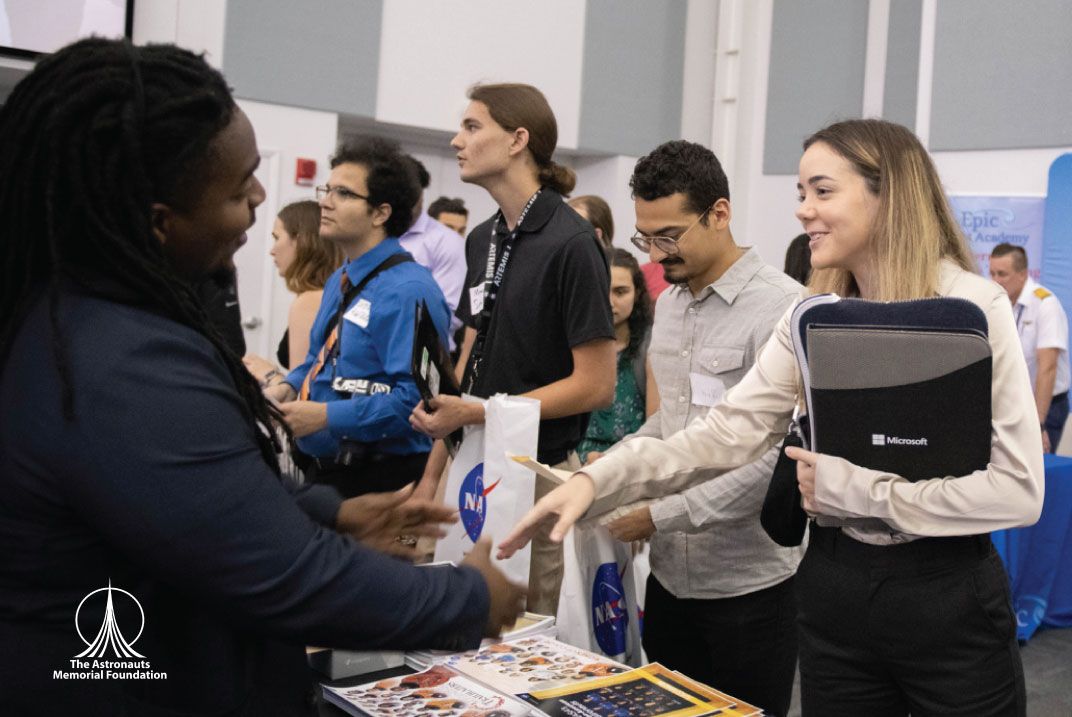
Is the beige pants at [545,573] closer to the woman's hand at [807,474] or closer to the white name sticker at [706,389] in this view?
the white name sticker at [706,389]

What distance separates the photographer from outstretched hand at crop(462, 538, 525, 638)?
1051 mm

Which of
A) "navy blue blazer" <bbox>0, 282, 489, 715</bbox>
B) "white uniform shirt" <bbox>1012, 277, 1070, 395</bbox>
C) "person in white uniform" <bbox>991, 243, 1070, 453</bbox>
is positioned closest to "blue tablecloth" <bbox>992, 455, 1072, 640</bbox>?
"person in white uniform" <bbox>991, 243, 1070, 453</bbox>

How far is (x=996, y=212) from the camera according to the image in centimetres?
659

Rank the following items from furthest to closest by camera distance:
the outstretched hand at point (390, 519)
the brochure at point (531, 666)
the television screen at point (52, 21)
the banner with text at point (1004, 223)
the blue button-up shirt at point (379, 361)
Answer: the banner with text at point (1004, 223), the television screen at point (52, 21), the blue button-up shirt at point (379, 361), the brochure at point (531, 666), the outstretched hand at point (390, 519)

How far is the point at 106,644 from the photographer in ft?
3.01

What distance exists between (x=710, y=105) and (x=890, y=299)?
7291mm

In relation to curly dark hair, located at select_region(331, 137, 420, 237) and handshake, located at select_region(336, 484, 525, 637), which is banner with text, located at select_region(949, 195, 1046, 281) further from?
handshake, located at select_region(336, 484, 525, 637)

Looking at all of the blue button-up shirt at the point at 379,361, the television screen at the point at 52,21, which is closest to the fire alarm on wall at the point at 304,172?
the television screen at the point at 52,21

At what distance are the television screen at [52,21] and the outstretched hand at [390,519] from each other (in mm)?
4789

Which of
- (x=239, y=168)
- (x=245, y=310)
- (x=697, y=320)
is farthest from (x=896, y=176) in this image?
(x=245, y=310)

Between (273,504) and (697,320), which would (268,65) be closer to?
(697,320)

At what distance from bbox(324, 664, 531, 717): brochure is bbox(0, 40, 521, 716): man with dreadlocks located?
494 millimetres

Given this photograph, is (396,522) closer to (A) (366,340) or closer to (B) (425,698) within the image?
(B) (425,698)

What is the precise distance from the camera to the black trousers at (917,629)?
138 cm
